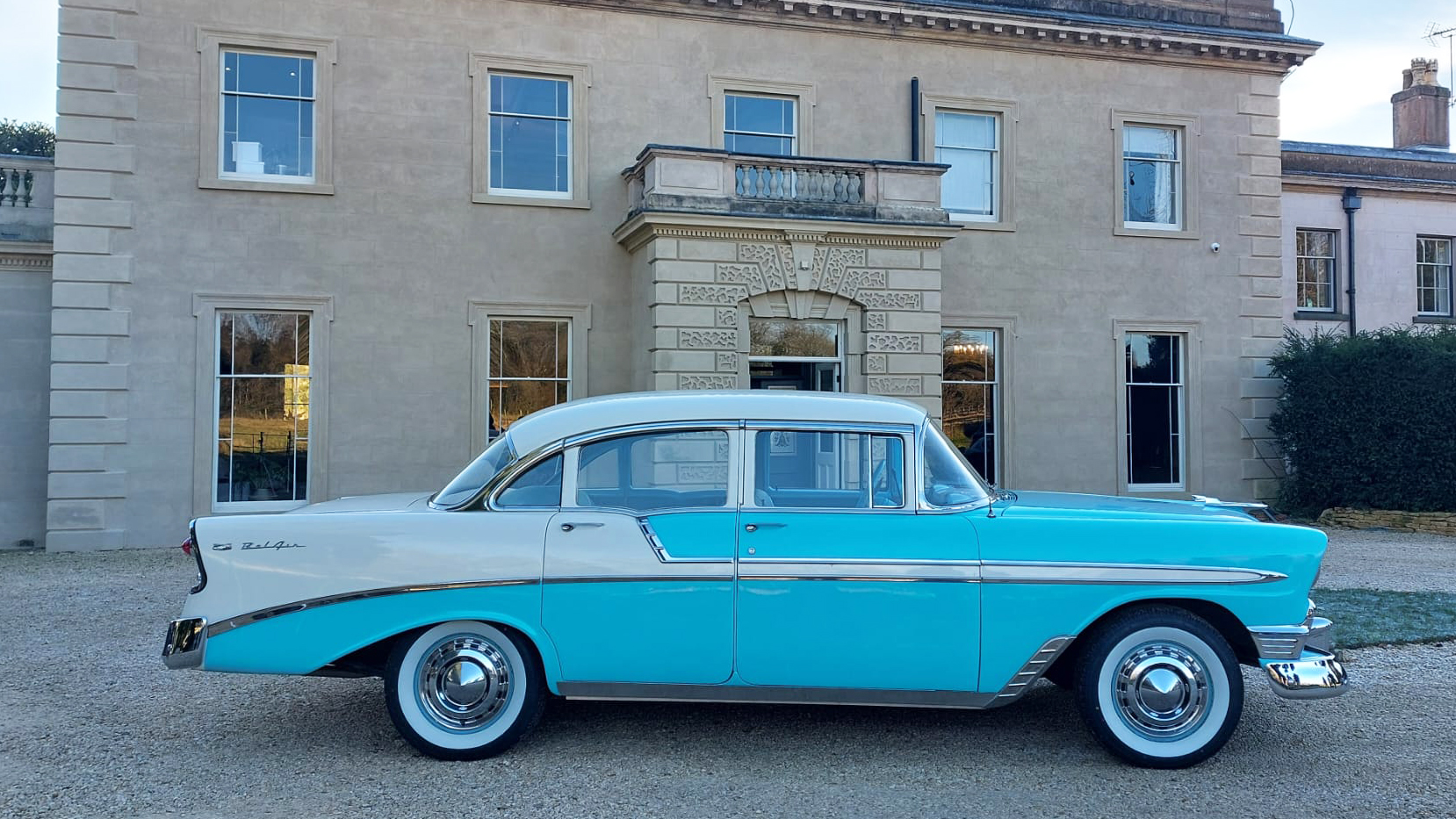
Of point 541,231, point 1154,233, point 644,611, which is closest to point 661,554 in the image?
point 644,611

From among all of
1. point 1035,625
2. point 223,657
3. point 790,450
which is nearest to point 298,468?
point 223,657

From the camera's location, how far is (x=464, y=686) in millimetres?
5031

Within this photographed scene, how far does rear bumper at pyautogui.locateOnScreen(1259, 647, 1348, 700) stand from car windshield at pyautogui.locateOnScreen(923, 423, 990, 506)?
1.48 metres

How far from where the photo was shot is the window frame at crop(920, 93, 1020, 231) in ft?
52.3

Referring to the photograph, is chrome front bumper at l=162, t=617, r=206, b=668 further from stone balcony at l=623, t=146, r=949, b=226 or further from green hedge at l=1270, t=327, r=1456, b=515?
green hedge at l=1270, t=327, r=1456, b=515

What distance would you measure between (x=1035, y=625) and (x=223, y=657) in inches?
144

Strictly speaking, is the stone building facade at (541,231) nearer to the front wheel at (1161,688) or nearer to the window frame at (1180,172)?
the window frame at (1180,172)

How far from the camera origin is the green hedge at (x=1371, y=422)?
15359 mm

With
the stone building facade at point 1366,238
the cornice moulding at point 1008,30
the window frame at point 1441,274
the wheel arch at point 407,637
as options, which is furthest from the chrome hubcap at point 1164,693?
the window frame at point 1441,274

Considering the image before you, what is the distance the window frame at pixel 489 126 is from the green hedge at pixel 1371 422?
11.0 metres

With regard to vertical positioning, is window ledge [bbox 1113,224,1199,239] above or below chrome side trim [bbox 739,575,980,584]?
above

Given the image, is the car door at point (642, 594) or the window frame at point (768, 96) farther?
the window frame at point (768, 96)

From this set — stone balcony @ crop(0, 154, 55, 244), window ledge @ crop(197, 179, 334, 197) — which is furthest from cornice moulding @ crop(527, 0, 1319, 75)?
stone balcony @ crop(0, 154, 55, 244)

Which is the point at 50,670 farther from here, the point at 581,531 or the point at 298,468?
the point at 298,468
